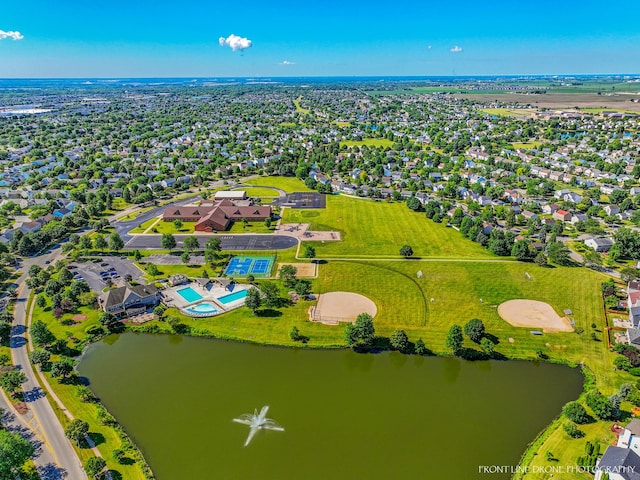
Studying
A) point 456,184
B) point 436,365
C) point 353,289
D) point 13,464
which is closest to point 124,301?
point 13,464

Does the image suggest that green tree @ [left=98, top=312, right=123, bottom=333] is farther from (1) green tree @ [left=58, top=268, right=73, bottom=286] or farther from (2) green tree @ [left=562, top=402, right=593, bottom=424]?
(2) green tree @ [left=562, top=402, right=593, bottom=424]

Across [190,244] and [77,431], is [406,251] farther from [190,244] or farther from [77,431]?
[77,431]

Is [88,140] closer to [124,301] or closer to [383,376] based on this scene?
[124,301]

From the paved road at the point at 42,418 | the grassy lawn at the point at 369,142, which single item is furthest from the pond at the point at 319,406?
the grassy lawn at the point at 369,142

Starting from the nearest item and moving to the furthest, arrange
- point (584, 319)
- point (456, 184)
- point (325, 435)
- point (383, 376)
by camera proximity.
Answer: point (325, 435) < point (383, 376) < point (584, 319) < point (456, 184)

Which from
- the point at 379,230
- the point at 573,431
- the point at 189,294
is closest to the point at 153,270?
the point at 189,294

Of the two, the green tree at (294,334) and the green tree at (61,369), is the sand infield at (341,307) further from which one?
the green tree at (61,369)
